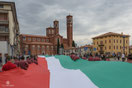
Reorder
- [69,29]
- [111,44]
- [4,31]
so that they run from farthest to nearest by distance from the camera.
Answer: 1. [69,29]
2. [111,44]
3. [4,31]

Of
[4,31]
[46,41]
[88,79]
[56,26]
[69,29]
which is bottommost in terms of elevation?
[88,79]

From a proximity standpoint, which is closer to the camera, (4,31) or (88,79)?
(88,79)

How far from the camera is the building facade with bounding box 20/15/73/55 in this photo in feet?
244

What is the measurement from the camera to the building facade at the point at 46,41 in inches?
2928

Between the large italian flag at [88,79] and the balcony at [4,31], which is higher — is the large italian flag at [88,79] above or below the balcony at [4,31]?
below

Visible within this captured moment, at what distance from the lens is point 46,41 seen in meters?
87.9

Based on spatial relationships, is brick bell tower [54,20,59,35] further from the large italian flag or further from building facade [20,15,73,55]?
the large italian flag

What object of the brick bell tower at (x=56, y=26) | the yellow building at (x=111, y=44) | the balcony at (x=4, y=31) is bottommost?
the yellow building at (x=111, y=44)

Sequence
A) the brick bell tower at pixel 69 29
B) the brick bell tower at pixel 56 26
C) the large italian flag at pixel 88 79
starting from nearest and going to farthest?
the large italian flag at pixel 88 79, the brick bell tower at pixel 69 29, the brick bell tower at pixel 56 26

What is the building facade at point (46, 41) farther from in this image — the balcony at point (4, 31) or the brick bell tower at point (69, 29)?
the balcony at point (4, 31)

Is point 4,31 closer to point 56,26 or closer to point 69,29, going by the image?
point 69,29

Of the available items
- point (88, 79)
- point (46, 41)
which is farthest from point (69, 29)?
point (88, 79)

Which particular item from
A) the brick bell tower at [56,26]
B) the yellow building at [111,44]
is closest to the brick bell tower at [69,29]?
the brick bell tower at [56,26]

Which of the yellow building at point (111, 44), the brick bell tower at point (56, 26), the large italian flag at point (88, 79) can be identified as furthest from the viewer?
the brick bell tower at point (56, 26)
